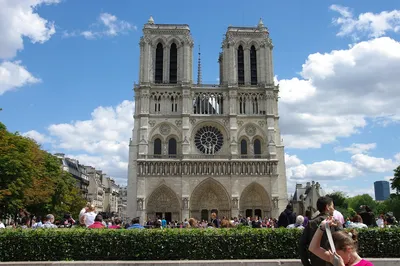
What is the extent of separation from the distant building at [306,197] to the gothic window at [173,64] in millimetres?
21551

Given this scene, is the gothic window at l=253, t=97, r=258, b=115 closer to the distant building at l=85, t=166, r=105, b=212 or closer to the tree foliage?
the tree foliage

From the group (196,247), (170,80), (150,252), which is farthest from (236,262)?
(170,80)

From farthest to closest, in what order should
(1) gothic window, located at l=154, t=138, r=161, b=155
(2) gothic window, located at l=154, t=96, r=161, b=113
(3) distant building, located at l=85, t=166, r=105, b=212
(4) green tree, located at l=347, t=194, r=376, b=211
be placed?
(4) green tree, located at l=347, t=194, r=376, b=211 → (3) distant building, located at l=85, t=166, r=105, b=212 → (2) gothic window, located at l=154, t=96, r=161, b=113 → (1) gothic window, located at l=154, t=138, r=161, b=155

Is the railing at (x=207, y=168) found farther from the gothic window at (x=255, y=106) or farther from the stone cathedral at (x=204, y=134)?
the gothic window at (x=255, y=106)

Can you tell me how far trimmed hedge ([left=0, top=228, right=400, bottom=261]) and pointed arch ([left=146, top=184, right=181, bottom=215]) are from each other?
110 feet

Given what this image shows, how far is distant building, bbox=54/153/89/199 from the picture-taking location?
212 feet

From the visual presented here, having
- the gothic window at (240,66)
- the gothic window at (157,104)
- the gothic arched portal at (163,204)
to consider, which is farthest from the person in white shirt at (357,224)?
the gothic window at (240,66)

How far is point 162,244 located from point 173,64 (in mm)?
40486

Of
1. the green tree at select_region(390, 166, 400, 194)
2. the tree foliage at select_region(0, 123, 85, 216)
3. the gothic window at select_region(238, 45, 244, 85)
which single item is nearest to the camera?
the tree foliage at select_region(0, 123, 85, 216)

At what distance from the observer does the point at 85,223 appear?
43.2ft

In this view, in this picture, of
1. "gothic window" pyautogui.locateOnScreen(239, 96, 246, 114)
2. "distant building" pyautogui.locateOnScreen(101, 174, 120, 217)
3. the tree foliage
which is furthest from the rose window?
"distant building" pyautogui.locateOnScreen(101, 174, 120, 217)

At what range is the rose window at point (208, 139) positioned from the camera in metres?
47.1

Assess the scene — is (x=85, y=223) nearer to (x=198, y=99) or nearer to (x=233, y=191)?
(x=233, y=191)

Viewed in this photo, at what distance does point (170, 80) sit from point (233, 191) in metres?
15.7
